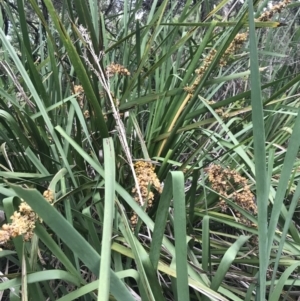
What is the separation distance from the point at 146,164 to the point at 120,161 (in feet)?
0.51

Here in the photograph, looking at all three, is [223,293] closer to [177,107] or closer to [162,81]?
[177,107]

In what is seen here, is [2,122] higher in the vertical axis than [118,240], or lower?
higher

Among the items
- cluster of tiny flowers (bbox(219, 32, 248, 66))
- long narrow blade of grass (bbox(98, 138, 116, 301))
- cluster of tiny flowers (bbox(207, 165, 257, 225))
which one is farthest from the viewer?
cluster of tiny flowers (bbox(219, 32, 248, 66))

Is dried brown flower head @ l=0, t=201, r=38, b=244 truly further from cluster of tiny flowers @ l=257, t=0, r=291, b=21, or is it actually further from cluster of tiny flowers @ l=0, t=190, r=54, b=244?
cluster of tiny flowers @ l=257, t=0, r=291, b=21

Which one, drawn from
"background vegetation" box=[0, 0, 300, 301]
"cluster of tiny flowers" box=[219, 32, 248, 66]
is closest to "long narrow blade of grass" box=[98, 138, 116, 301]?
"background vegetation" box=[0, 0, 300, 301]

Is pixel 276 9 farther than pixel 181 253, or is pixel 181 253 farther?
pixel 276 9

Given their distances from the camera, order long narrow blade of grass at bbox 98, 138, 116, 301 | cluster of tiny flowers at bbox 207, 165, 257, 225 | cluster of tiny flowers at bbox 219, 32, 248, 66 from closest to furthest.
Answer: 1. long narrow blade of grass at bbox 98, 138, 116, 301
2. cluster of tiny flowers at bbox 207, 165, 257, 225
3. cluster of tiny flowers at bbox 219, 32, 248, 66

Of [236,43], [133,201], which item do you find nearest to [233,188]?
[133,201]

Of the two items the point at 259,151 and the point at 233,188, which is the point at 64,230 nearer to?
the point at 259,151

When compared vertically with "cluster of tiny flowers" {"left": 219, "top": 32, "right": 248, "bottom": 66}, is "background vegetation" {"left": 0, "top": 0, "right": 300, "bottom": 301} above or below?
below

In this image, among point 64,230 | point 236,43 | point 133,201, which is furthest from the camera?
point 236,43

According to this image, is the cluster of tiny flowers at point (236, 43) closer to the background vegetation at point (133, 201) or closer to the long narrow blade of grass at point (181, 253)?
the background vegetation at point (133, 201)

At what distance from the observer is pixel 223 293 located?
576mm

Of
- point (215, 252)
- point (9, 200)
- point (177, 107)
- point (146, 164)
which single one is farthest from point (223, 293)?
point (177, 107)
